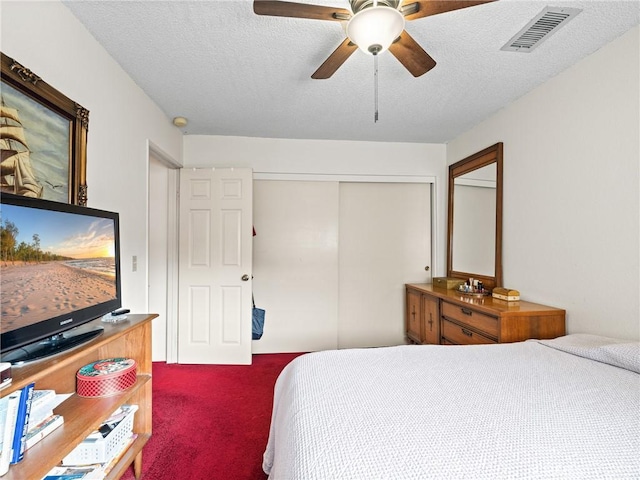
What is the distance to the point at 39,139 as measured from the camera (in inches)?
54.9

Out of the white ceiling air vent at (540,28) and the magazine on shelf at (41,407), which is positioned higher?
the white ceiling air vent at (540,28)

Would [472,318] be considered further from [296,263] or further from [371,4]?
[371,4]

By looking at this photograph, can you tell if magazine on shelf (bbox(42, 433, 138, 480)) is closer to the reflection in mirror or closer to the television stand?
the television stand

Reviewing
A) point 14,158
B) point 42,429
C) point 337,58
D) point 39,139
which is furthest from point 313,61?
point 42,429

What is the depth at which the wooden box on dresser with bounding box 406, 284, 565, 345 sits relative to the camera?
83.6 inches

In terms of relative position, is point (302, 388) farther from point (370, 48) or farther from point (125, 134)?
point (125, 134)

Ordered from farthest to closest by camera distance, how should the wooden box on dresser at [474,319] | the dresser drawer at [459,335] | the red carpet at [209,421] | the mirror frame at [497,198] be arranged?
the mirror frame at [497,198] < the dresser drawer at [459,335] < the wooden box on dresser at [474,319] < the red carpet at [209,421]

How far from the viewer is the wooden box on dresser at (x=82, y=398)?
0.98 m

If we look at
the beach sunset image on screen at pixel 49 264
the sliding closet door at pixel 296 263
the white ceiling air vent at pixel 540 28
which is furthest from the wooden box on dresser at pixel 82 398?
the white ceiling air vent at pixel 540 28

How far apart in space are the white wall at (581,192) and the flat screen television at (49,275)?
8.72ft

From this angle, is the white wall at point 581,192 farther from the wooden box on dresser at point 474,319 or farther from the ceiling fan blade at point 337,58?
the ceiling fan blade at point 337,58

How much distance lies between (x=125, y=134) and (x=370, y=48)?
5.68 feet

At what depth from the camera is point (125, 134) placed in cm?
219

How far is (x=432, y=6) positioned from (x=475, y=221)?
2.27 m
